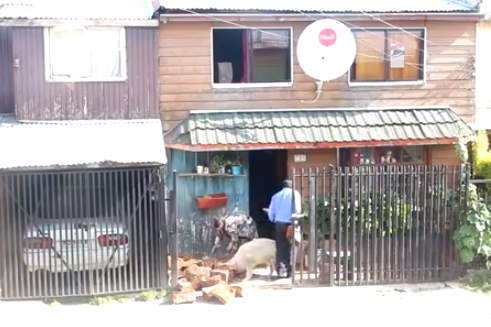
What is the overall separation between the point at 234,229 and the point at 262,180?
3.35 metres

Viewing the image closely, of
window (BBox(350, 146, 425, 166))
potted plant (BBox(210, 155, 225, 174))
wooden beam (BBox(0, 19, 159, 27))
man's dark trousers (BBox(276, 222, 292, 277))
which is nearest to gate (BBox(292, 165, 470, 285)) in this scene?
man's dark trousers (BBox(276, 222, 292, 277))

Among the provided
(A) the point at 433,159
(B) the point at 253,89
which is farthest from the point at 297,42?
(A) the point at 433,159

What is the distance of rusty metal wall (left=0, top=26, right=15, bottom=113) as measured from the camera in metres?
12.1

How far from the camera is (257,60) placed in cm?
1250

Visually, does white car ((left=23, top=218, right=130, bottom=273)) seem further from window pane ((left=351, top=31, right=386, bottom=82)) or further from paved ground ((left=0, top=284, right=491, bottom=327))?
window pane ((left=351, top=31, right=386, bottom=82))

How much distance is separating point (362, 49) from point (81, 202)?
22.2 ft

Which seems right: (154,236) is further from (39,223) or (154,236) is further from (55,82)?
(55,82)

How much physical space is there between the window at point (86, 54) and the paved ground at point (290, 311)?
184 inches

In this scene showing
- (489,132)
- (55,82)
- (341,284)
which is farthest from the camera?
(489,132)

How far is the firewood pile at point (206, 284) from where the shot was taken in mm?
9055

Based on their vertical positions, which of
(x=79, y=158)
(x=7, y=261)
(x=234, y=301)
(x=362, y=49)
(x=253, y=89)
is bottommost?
(x=234, y=301)

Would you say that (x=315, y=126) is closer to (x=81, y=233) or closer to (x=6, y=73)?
(x=81, y=233)

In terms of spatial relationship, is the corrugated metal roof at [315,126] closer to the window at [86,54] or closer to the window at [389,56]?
the window at [389,56]

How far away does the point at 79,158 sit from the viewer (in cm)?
952
